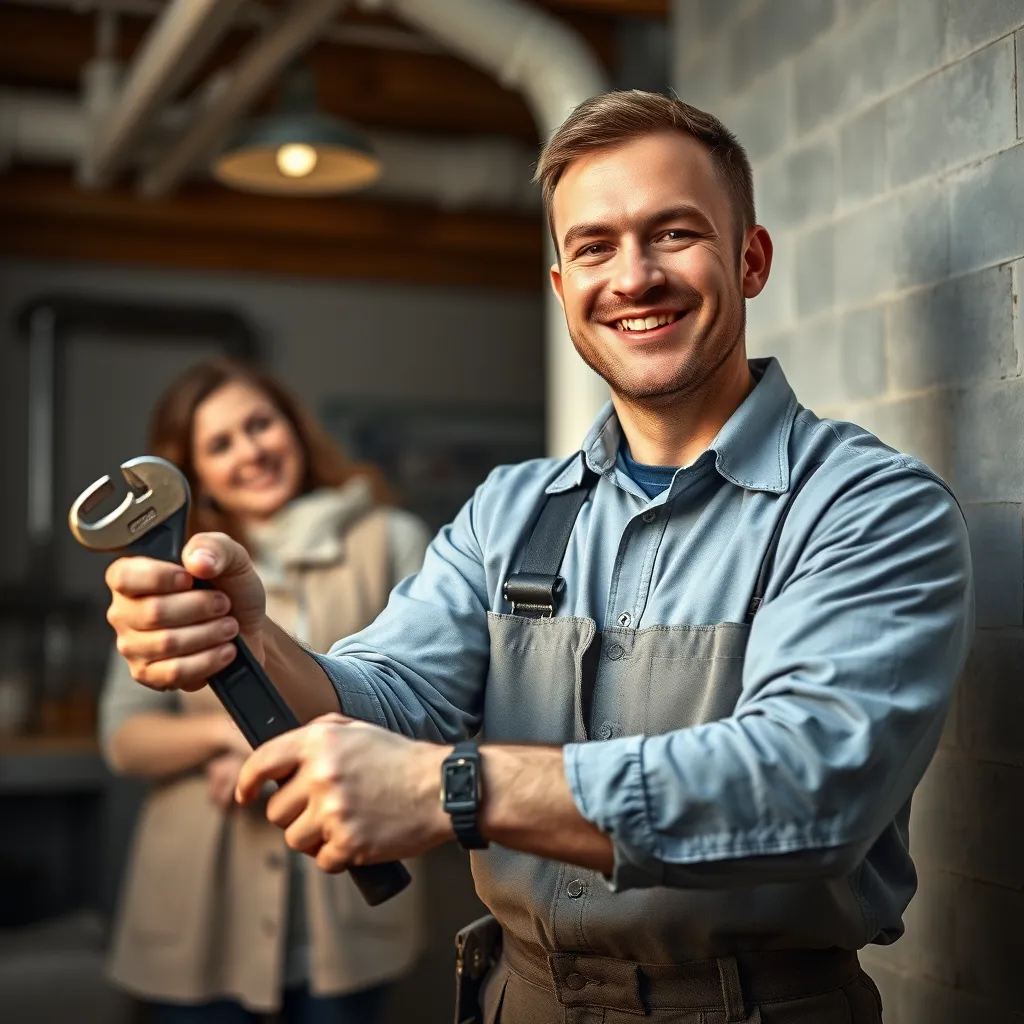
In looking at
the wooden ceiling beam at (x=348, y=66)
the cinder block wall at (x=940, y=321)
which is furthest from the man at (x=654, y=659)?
the wooden ceiling beam at (x=348, y=66)

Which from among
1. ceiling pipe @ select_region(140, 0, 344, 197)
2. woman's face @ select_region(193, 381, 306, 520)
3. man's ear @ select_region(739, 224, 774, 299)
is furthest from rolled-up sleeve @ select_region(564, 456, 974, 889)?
ceiling pipe @ select_region(140, 0, 344, 197)

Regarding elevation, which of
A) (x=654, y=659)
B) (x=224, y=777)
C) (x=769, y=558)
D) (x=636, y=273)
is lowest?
(x=224, y=777)

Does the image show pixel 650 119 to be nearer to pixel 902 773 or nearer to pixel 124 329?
pixel 902 773

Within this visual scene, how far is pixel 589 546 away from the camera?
4.99 ft

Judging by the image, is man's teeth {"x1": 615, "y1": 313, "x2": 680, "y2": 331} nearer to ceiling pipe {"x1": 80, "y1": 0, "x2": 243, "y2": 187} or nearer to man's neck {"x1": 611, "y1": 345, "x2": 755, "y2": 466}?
man's neck {"x1": 611, "y1": 345, "x2": 755, "y2": 466}

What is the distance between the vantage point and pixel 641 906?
1.36m

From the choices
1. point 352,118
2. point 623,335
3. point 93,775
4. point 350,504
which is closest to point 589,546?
point 623,335

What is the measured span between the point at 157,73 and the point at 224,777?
1835 mm

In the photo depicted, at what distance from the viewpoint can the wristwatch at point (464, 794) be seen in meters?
1.10

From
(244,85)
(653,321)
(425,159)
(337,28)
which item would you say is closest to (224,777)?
(653,321)

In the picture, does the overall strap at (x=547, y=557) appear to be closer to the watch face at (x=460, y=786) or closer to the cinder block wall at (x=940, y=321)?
the watch face at (x=460, y=786)

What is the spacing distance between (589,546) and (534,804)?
0.47 m

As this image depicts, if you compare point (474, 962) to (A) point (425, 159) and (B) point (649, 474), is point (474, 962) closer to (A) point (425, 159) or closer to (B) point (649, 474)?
(B) point (649, 474)

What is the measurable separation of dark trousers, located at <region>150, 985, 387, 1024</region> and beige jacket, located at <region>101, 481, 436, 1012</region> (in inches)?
1.3
